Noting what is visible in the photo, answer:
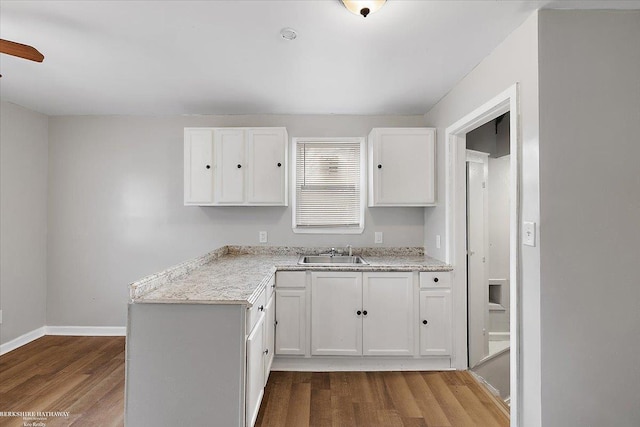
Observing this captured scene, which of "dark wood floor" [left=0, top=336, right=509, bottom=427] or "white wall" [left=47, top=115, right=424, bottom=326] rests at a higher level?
"white wall" [left=47, top=115, right=424, bottom=326]

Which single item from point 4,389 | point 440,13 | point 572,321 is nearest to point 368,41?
point 440,13

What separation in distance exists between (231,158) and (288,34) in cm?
145

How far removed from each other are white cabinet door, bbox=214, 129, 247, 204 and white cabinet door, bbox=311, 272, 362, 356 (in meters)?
1.21

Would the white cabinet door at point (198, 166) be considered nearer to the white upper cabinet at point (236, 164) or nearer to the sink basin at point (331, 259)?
the white upper cabinet at point (236, 164)

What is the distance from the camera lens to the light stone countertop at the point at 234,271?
165cm

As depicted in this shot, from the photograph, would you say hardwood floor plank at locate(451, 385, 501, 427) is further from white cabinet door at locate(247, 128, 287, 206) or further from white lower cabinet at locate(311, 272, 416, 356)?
white cabinet door at locate(247, 128, 287, 206)

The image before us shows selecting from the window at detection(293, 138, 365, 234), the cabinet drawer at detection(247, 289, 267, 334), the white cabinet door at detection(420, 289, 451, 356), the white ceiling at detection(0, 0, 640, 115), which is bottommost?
the white cabinet door at detection(420, 289, 451, 356)

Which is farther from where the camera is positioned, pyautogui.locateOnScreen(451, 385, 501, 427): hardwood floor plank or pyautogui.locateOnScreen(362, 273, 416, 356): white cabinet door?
pyautogui.locateOnScreen(362, 273, 416, 356): white cabinet door

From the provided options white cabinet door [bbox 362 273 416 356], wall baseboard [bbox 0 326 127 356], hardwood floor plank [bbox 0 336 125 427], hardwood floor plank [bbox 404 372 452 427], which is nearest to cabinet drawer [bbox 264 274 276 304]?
white cabinet door [bbox 362 273 416 356]

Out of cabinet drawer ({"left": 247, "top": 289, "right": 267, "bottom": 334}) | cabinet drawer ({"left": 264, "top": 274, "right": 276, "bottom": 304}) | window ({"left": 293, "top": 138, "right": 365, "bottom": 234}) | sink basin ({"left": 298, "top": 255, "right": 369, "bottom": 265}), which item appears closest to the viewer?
cabinet drawer ({"left": 247, "top": 289, "right": 267, "bottom": 334})

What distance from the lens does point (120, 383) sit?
247 centimetres

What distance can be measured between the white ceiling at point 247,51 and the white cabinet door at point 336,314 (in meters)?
1.66

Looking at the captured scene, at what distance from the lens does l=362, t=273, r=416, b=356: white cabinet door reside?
105 inches

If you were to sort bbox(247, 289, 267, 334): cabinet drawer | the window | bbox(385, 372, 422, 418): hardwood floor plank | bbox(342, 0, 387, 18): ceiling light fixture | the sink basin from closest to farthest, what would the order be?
1. bbox(342, 0, 387, 18): ceiling light fixture
2. bbox(247, 289, 267, 334): cabinet drawer
3. bbox(385, 372, 422, 418): hardwood floor plank
4. the sink basin
5. the window
